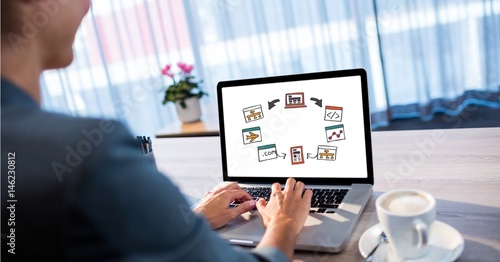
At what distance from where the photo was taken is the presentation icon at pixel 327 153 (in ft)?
3.70

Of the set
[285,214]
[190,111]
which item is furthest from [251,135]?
[190,111]

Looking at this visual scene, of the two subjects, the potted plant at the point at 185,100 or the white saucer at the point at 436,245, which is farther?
the potted plant at the point at 185,100

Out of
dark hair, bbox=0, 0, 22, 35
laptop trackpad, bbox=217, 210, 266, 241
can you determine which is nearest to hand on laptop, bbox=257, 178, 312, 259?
laptop trackpad, bbox=217, 210, 266, 241

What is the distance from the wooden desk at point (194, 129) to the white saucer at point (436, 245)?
4.70 ft

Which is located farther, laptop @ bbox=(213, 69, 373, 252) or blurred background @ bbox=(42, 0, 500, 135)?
blurred background @ bbox=(42, 0, 500, 135)

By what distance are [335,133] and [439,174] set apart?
0.88ft

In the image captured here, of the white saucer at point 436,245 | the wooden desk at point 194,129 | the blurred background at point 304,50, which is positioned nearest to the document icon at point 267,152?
the white saucer at point 436,245

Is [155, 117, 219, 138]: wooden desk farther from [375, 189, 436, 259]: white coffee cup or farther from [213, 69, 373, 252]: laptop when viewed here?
[375, 189, 436, 259]: white coffee cup

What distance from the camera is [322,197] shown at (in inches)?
42.3

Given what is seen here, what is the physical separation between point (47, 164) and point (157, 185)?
0.43ft

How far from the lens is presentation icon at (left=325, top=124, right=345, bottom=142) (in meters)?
1.12

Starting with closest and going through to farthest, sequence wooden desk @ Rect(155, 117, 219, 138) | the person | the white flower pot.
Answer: the person → wooden desk @ Rect(155, 117, 219, 138) → the white flower pot

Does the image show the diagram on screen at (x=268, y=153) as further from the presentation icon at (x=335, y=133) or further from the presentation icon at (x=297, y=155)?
the presentation icon at (x=335, y=133)

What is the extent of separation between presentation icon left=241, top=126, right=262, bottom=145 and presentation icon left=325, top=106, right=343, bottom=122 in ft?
0.63
